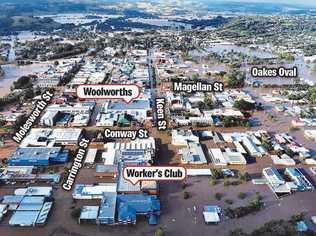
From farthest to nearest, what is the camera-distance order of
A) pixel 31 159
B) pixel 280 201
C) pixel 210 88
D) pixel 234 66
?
pixel 234 66, pixel 210 88, pixel 31 159, pixel 280 201

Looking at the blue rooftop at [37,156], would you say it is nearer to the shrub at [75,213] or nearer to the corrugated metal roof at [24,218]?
the corrugated metal roof at [24,218]

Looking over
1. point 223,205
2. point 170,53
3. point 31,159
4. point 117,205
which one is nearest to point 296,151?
point 223,205

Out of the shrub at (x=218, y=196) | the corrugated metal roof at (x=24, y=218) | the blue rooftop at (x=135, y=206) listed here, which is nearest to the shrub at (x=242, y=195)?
the shrub at (x=218, y=196)

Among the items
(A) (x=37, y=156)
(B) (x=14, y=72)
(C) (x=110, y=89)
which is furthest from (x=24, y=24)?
(C) (x=110, y=89)

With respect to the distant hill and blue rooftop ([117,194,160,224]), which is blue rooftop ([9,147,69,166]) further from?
the distant hill

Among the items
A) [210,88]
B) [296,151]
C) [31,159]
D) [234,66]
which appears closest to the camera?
[31,159]

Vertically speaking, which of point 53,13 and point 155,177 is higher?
point 155,177

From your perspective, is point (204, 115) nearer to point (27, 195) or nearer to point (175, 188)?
point (175, 188)
